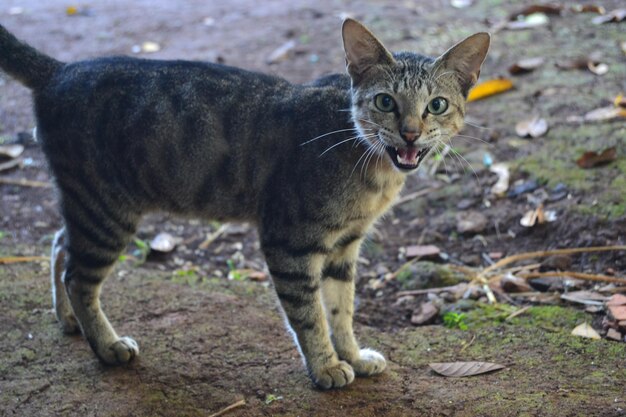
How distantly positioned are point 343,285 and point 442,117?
94 centimetres

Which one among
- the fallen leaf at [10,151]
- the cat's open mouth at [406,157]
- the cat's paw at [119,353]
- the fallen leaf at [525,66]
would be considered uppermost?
the cat's open mouth at [406,157]

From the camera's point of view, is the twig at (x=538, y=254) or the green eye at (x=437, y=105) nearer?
the green eye at (x=437, y=105)

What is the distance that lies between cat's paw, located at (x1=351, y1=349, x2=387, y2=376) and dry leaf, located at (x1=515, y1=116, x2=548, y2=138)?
2.42 m

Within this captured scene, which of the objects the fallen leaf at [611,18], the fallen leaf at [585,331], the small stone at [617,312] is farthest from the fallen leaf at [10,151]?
the fallen leaf at [611,18]

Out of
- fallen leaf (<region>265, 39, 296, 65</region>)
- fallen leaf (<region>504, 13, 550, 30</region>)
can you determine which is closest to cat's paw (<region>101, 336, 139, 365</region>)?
fallen leaf (<region>265, 39, 296, 65</region>)

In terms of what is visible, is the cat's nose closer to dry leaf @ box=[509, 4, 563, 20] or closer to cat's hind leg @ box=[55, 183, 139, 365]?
cat's hind leg @ box=[55, 183, 139, 365]

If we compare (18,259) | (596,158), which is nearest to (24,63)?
(18,259)

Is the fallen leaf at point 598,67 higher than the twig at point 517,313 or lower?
higher

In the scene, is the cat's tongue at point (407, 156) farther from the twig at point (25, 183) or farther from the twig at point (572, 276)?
the twig at point (25, 183)

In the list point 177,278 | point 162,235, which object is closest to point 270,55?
point 162,235

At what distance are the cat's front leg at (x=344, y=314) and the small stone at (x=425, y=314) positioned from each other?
45cm

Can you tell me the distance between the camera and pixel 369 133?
303cm

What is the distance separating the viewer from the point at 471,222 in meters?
4.53

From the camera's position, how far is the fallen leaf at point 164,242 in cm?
463
